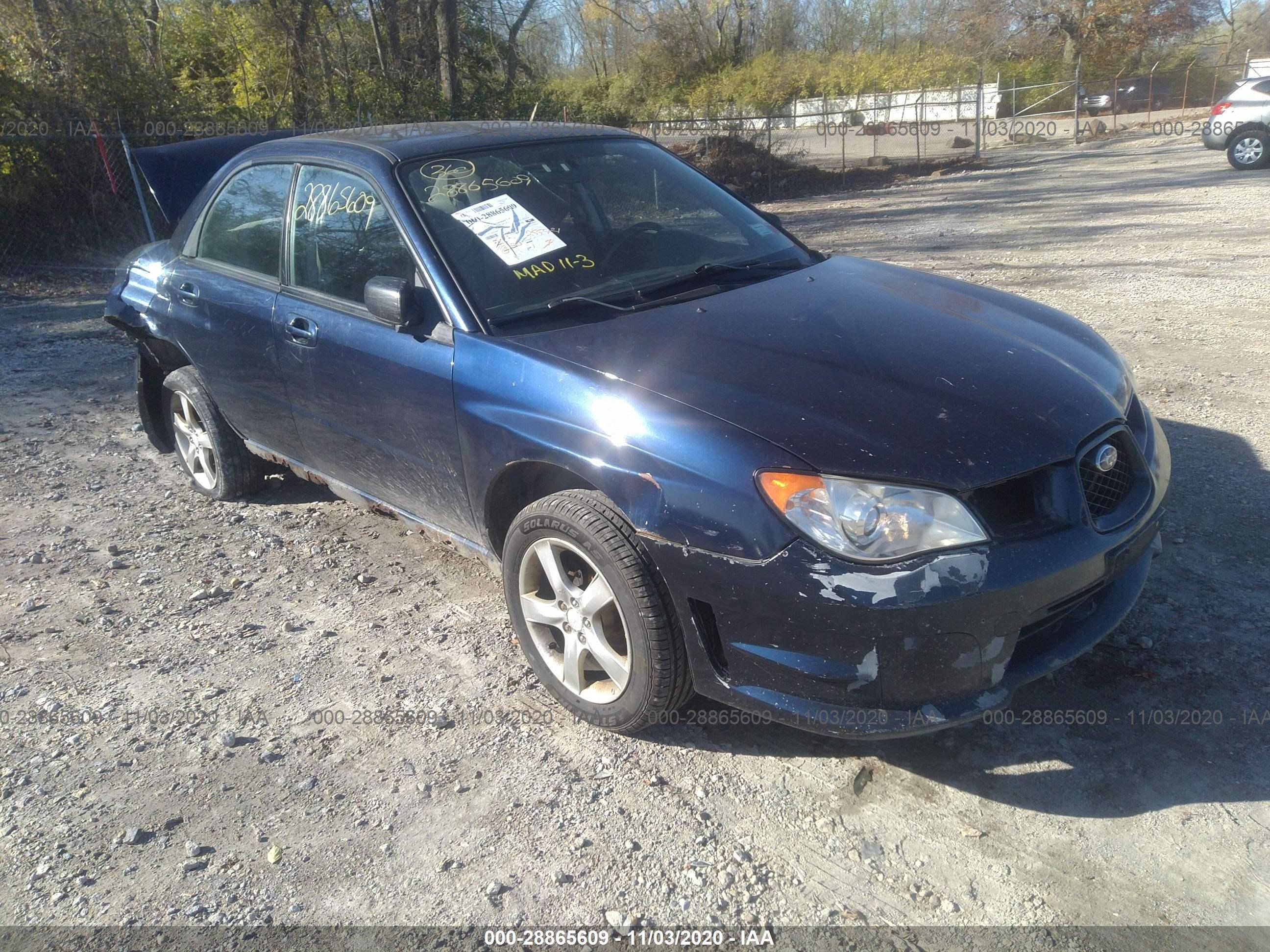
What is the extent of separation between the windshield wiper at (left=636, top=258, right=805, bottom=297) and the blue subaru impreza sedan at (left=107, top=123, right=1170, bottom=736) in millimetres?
14

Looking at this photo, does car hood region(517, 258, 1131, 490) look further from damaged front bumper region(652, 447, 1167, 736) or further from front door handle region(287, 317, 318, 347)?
front door handle region(287, 317, 318, 347)

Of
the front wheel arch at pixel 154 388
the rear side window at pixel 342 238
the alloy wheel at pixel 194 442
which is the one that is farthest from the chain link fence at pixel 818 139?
the rear side window at pixel 342 238

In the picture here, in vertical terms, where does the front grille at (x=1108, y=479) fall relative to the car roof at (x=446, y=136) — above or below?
below

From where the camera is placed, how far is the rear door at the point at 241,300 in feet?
13.6

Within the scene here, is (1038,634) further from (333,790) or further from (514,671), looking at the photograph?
(333,790)

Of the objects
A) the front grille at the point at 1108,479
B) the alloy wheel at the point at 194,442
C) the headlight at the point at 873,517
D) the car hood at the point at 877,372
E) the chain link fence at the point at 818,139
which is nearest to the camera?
the headlight at the point at 873,517

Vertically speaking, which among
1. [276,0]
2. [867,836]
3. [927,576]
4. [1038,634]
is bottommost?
[867,836]

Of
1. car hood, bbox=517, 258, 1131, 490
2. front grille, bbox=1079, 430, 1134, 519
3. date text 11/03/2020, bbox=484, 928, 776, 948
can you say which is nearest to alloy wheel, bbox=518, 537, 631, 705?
car hood, bbox=517, 258, 1131, 490

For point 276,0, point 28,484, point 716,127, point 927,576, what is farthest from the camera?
point 716,127

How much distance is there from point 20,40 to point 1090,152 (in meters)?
23.8

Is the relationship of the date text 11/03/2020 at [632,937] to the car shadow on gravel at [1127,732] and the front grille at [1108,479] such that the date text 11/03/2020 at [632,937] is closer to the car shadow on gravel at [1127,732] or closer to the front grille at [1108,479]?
the car shadow on gravel at [1127,732]

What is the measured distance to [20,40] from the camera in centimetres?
1241

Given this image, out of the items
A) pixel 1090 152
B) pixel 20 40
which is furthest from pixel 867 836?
pixel 1090 152

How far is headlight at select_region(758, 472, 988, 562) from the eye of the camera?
97.0 inches
